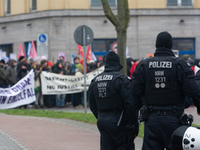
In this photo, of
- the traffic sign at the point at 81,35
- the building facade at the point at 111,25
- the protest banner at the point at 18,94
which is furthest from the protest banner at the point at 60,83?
the building facade at the point at 111,25

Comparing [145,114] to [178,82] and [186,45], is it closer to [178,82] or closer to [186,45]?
[178,82]

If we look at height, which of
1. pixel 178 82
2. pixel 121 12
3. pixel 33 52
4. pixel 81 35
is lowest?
pixel 178 82

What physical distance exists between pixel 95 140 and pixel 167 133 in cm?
452

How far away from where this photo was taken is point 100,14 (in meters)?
30.0

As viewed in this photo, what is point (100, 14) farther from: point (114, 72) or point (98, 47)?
point (114, 72)

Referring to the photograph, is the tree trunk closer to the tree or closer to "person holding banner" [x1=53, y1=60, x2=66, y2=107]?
the tree

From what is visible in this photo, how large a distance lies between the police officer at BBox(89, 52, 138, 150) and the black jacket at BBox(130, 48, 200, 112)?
33 centimetres

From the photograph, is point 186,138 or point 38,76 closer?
point 186,138

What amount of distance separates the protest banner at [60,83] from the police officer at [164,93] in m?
12.6

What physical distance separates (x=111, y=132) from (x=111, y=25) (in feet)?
80.9

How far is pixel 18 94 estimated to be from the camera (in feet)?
56.4

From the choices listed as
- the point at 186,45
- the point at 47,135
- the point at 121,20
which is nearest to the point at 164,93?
the point at 47,135

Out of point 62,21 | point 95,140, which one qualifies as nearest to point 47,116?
point 95,140

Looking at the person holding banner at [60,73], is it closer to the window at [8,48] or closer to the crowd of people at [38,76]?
the crowd of people at [38,76]
